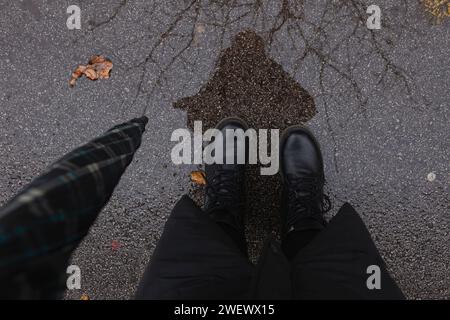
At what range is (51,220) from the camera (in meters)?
1.10

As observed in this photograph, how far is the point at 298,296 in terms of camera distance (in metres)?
1.52

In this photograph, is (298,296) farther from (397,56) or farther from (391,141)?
(397,56)

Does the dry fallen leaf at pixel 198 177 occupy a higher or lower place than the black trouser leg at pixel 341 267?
higher

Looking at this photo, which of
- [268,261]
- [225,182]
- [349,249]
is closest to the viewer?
[268,261]

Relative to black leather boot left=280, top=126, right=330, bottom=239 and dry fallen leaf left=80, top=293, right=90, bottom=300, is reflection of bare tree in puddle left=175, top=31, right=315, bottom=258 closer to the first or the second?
black leather boot left=280, top=126, right=330, bottom=239

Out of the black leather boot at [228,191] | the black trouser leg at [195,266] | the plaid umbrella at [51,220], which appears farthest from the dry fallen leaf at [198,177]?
the plaid umbrella at [51,220]

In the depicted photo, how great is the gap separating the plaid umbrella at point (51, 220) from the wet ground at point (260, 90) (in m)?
0.72

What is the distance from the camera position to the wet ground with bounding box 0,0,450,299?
80.5 inches

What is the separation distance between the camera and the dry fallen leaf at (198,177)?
82.3 inches

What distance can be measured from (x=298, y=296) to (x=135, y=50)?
4.96ft

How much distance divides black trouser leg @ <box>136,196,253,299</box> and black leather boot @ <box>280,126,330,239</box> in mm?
481

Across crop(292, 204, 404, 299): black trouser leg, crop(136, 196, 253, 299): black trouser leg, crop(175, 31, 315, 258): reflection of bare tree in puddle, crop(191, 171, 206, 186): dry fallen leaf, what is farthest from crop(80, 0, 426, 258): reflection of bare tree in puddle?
crop(136, 196, 253, 299): black trouser leg

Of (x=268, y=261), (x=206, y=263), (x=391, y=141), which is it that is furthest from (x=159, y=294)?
(x=391, y=141)

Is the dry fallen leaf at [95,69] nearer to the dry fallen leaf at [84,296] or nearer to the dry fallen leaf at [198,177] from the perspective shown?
the dry fallen leaf at [198,177]
